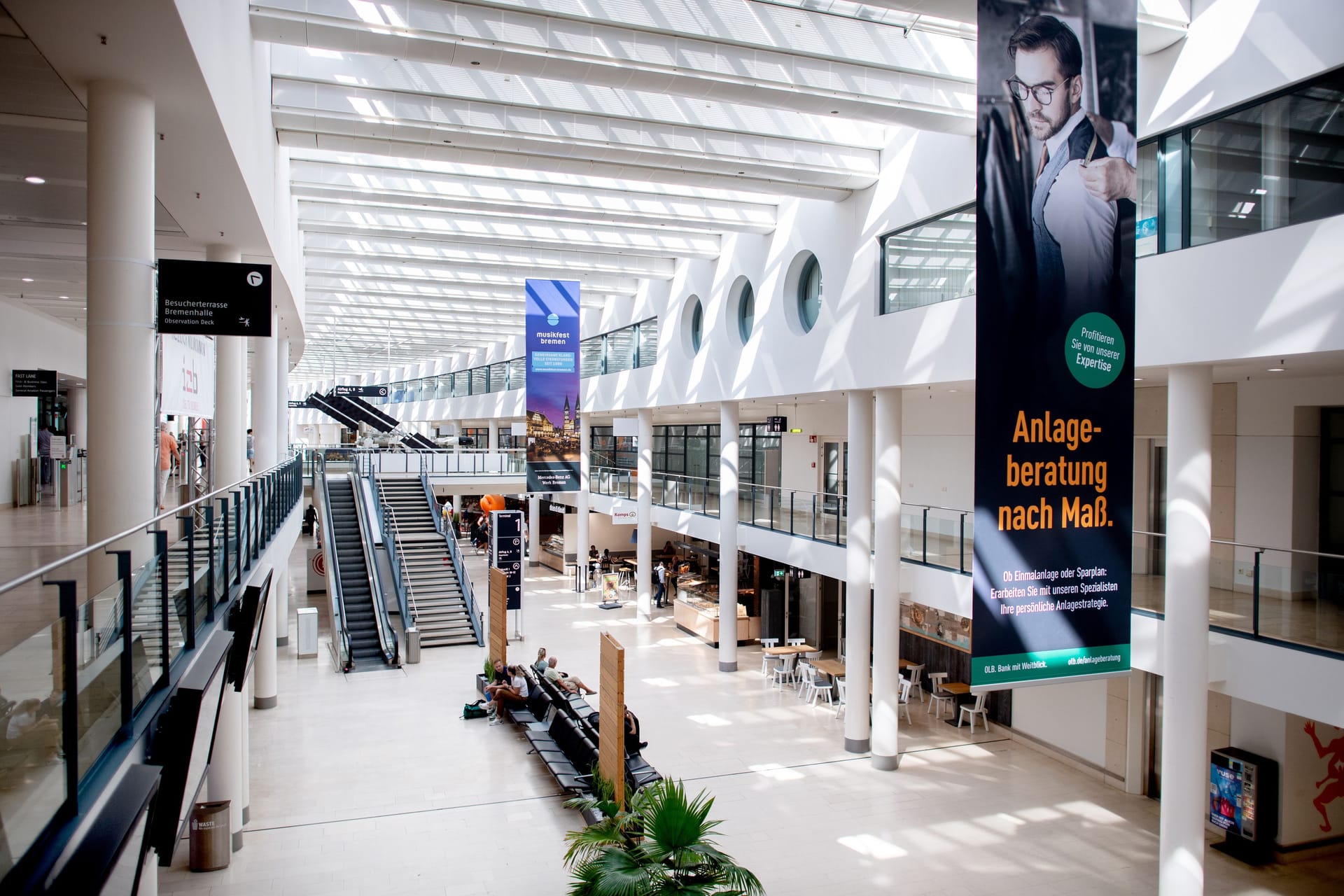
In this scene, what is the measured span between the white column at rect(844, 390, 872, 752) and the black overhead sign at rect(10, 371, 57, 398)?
12.3 meters

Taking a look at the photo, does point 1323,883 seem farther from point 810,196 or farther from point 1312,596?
point 810,196

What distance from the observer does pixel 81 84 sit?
494 cm

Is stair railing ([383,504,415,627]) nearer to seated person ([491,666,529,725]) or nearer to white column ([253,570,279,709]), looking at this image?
white column ([253,570,279,709])

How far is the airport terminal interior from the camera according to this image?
5020mm

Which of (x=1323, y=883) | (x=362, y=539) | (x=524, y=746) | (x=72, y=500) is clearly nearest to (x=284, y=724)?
(x=524, y=746)

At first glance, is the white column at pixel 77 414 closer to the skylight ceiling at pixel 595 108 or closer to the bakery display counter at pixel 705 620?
the skylight ceiling at pixel 595 108

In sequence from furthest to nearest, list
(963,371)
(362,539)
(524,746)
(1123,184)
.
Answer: (362,539)
(524,746)
(963,371)
(1123,184)

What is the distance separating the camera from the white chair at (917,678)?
15168 millimetres

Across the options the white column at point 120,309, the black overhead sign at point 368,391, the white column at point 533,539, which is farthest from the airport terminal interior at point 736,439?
the black overhead sign at point 368,391

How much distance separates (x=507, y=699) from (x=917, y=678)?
23.7 feet

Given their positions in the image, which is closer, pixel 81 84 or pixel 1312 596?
pixel 81 84

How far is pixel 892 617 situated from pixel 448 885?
665cm

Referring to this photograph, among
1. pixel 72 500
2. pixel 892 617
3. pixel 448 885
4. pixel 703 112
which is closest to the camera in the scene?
pixel 448 885

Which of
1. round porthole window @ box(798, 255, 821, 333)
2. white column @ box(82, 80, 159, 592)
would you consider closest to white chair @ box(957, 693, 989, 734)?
round porthole window @ box(798, 255, 821, 333)
